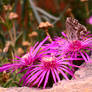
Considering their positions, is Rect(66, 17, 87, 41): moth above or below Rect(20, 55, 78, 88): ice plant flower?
above

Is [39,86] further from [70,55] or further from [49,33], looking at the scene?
[49,33]

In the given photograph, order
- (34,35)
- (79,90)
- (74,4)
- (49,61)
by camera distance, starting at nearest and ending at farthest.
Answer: (79,90)
(49,61)
(34,35)
(74,4)

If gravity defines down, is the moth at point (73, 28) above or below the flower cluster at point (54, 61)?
above

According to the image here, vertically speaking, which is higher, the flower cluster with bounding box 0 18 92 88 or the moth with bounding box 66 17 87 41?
the moth with bounding box 66 17 87 41

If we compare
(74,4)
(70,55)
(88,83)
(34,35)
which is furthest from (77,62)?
(74,4)

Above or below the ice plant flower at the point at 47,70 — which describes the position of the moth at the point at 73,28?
above

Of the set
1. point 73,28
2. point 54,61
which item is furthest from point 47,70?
point 73,28

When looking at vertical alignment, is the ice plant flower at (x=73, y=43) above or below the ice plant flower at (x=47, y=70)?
above

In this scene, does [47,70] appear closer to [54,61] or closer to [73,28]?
[54,61]
